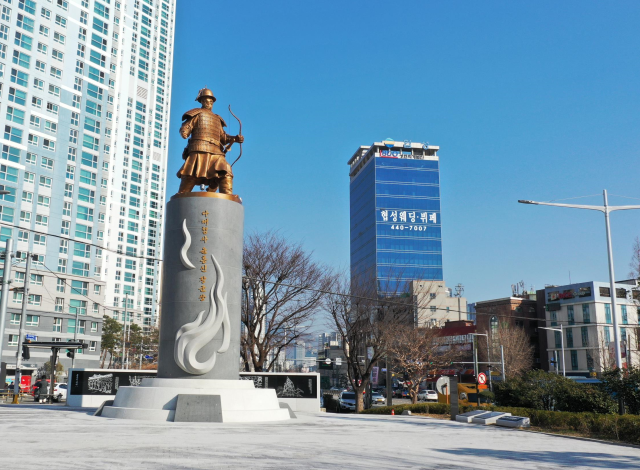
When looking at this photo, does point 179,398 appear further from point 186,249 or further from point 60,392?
point 60,392

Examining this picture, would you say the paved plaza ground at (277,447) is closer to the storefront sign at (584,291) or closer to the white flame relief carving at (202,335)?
the white flame relief carving at (202,335)

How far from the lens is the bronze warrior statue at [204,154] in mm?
20203

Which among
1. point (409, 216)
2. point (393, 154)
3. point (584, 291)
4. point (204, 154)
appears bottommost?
point (204, 154)

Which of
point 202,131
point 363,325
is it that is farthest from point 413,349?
point 202,131

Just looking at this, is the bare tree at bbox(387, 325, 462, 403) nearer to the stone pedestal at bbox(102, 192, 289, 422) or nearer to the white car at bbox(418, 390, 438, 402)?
the stone pedestal at bbox(102, 192, 289, 422)

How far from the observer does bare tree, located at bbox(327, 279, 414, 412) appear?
3728cm

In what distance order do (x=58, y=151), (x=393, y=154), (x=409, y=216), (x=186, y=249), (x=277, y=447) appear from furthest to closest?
(x=393, y=154), (x=409, y=216), (x=58, y=151), (x=186, y=249), (x=277, y=447)

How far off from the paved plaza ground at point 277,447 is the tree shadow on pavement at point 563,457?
0.02 metres

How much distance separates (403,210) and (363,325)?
94.6m

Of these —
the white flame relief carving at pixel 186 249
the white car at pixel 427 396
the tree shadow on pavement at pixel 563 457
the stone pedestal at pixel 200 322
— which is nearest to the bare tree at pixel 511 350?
the white car at pixel 427 396

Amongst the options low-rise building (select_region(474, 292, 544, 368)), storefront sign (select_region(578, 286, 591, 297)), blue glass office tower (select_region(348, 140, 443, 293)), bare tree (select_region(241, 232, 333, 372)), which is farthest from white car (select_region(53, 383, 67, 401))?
blue glass office tower (select_region(348, 140, 443, 293))

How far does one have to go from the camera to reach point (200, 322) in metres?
18.3

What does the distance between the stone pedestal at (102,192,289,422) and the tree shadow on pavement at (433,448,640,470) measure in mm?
7503

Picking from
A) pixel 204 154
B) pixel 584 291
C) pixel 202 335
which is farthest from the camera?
pixel 584 291
